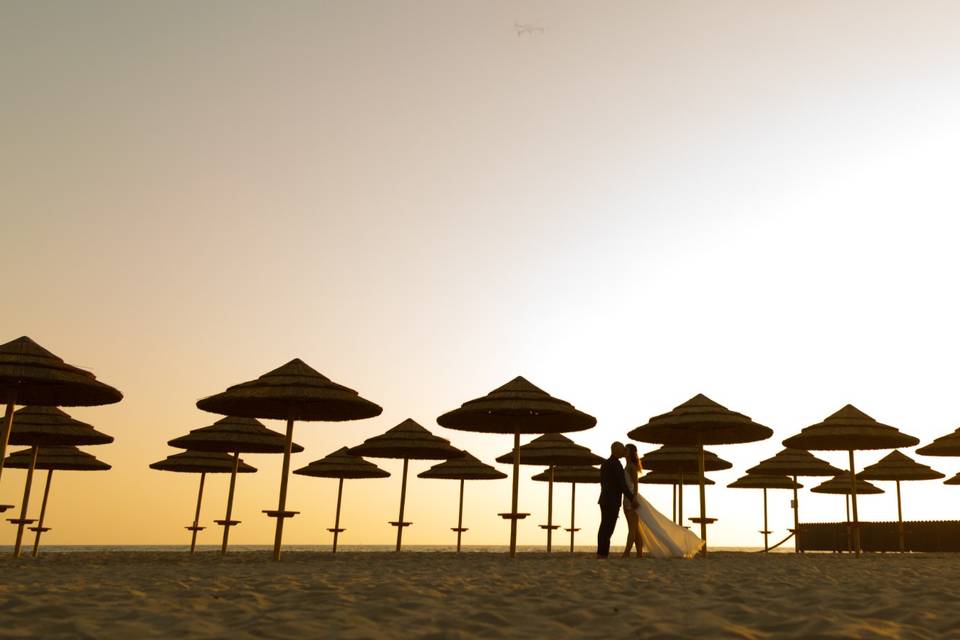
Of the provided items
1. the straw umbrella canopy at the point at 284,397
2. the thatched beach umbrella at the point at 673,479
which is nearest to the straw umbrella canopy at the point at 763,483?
the thatched beach umbrella at the point at 673,479

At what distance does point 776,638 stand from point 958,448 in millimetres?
14167

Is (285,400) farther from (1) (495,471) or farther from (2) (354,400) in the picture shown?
(1) (495,471)

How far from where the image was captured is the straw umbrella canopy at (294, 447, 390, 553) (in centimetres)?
1830

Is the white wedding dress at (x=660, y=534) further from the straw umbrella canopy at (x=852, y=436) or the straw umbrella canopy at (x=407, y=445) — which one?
Result: the straw umbrella canopy at (x=407, y=445)

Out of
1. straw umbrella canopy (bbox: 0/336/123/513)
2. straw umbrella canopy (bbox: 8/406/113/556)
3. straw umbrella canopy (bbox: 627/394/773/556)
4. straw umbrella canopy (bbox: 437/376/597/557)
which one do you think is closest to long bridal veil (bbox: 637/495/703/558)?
straw umbrella canopy (bbox: 627/394/773/556)

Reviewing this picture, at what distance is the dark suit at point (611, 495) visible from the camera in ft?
38.6

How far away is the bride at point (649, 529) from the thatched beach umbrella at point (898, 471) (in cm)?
1127

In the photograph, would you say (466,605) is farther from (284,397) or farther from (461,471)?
(461,471)

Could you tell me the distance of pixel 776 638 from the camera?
4.34 meters

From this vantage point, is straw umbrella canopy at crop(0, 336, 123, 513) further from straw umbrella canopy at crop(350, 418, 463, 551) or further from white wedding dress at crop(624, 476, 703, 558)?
white wedding dress at crop(624, 476, 703, 558)

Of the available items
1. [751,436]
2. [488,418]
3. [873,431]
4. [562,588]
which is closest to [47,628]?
[562,588]

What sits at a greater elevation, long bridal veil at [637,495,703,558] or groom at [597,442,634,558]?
groom at [597,442,634,558]

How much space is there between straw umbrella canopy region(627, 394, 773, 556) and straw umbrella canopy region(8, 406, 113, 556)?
898 centimetres

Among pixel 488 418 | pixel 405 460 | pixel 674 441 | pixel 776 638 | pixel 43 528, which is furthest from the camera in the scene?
pixel 405 460
